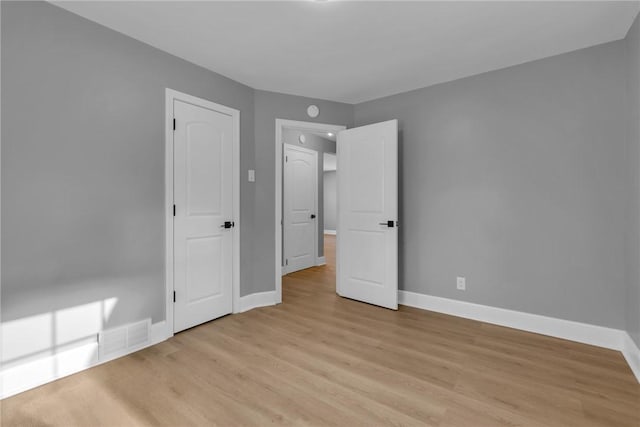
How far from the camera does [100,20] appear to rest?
222 cm

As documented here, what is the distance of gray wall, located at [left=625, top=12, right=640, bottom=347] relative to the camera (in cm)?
218

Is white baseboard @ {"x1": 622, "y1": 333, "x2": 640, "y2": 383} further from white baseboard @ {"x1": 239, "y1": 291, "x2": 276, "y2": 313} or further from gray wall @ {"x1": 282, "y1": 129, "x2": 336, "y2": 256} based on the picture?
gray wall @ {"x1": 282, "y1": 129, "x2": 336, "y2": 256}

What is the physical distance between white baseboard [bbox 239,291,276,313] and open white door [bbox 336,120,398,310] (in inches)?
35.8

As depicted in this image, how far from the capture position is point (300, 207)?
5.52 m

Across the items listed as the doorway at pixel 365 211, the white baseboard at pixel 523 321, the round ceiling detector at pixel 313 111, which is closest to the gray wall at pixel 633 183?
the white baseboard at pixel 523 321

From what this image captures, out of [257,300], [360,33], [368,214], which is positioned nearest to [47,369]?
[257,300]

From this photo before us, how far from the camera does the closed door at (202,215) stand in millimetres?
2812

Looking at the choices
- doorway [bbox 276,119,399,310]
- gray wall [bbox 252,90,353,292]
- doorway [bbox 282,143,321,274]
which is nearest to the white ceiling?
gray wall [bbox 252,90,353,292]

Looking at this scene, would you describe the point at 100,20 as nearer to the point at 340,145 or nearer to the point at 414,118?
the point at 340,145

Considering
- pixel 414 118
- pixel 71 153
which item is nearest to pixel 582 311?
pixel 414 118

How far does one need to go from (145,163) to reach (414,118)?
2.85 metres

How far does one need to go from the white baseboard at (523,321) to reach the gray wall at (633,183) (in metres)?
0.20

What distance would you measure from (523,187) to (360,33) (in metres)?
2.07

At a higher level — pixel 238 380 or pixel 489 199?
pixel 489 199
